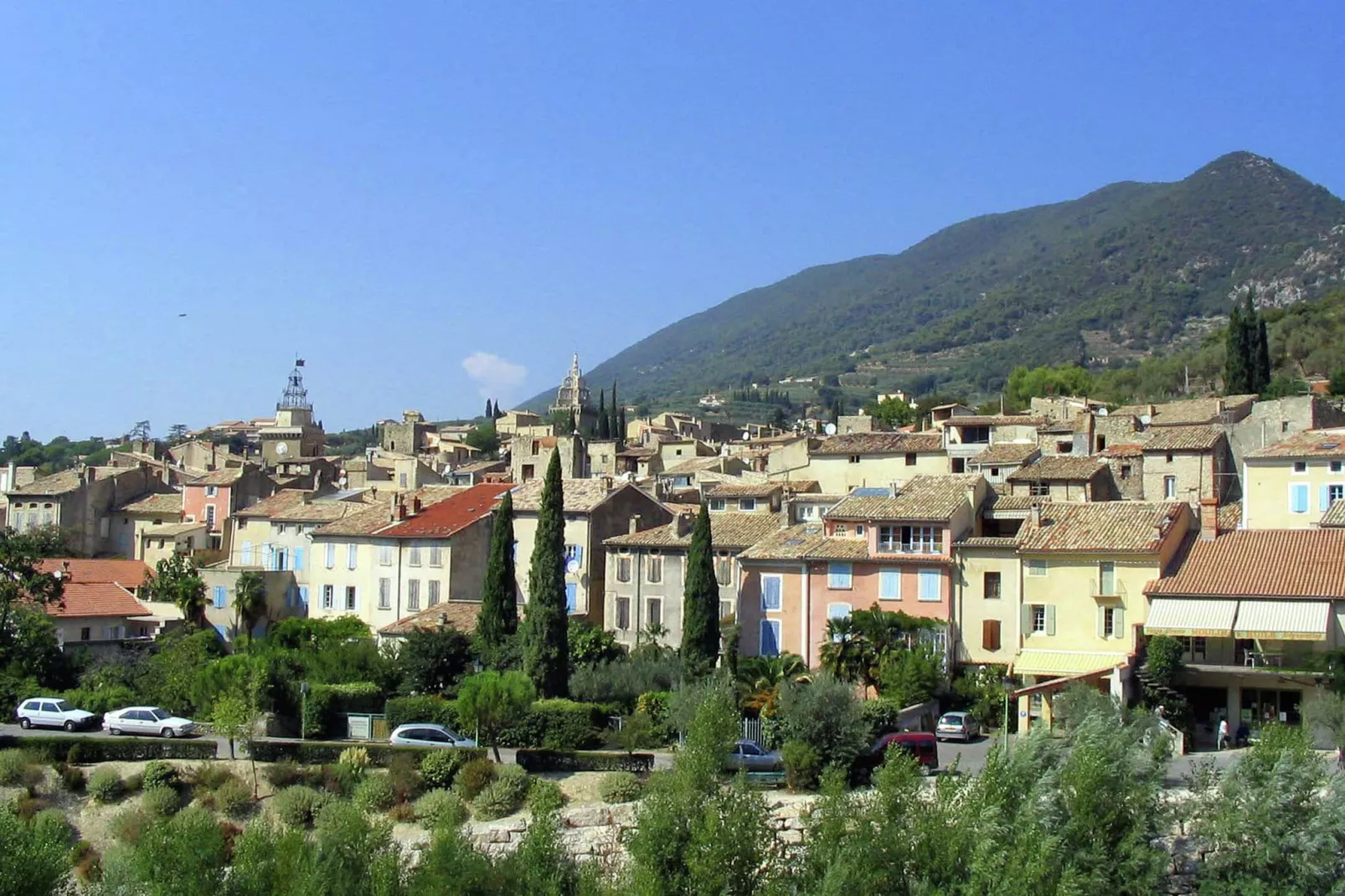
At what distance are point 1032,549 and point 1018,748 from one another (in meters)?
14.0

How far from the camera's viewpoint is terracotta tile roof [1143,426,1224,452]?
190ft

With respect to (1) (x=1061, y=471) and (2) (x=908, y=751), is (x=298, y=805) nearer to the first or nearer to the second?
(2) (x=908, y=751)

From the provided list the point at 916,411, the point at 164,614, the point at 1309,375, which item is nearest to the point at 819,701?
the point at 164,614

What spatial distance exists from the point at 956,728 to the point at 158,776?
882 inches

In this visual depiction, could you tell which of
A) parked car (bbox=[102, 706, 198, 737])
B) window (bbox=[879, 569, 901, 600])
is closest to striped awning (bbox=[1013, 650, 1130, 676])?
window (bbox=[879, 569, 901, 600])

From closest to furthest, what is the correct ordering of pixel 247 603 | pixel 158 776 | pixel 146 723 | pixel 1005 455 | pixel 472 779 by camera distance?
1. pixel 472 779
2. pixel 158 776
3. pixel 146 723
4. pixel 247 603
5. pixel 1005 455

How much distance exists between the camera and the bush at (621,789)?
117 ft

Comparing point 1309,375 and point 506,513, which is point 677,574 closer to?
point 506,513

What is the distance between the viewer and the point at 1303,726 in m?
33.1

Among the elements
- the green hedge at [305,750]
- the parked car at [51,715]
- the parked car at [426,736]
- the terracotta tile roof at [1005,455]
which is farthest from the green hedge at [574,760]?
the terracotta tile roof at [1005,455]

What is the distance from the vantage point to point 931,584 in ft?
149

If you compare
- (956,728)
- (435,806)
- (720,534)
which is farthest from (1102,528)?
(435,806)

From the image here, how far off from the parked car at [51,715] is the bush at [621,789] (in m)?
18.3

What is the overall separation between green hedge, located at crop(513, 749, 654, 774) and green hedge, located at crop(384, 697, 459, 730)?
403cm
